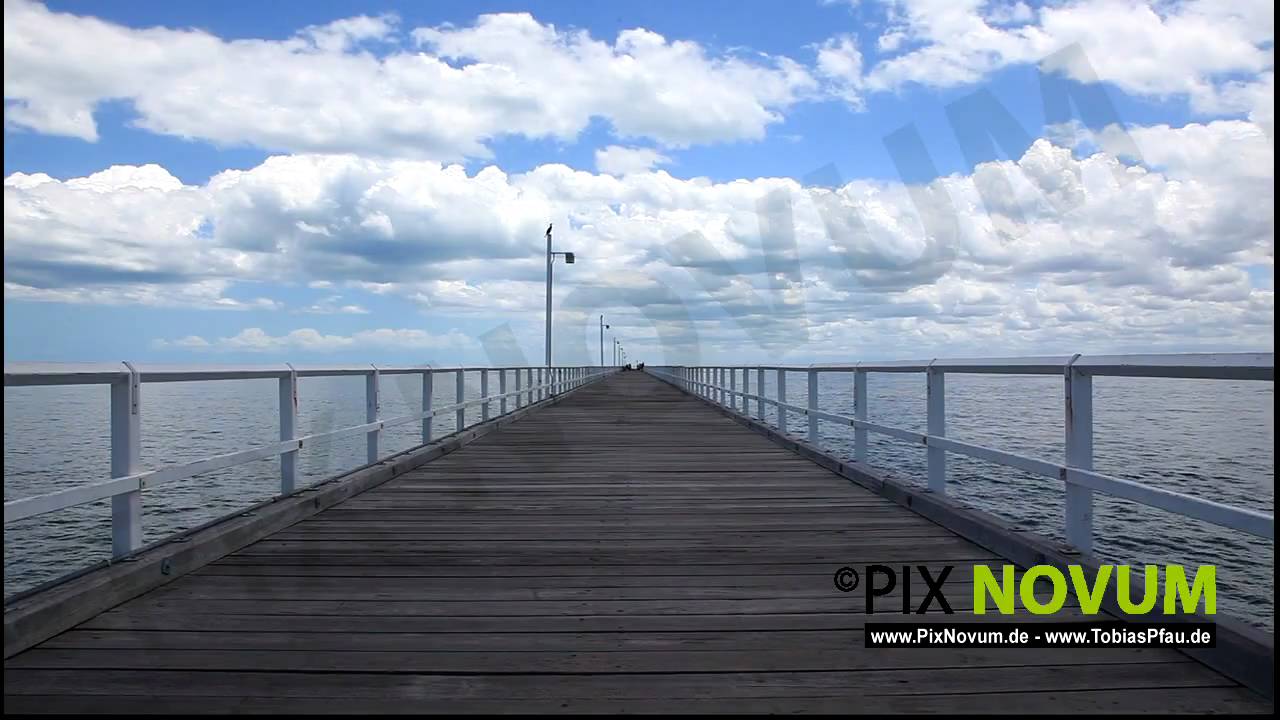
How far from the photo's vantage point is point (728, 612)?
417 centimetres

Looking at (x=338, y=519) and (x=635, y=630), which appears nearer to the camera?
(x=635, y=630)

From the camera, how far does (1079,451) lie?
4543 millimetres

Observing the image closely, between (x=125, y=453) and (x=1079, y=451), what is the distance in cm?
486

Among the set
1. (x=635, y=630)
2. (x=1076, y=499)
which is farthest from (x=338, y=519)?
(x=1076, y=499)

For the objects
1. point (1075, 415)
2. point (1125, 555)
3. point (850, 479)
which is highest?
point (1075, 415)

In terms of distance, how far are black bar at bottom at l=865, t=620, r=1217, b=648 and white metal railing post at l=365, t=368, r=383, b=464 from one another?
5588 mm

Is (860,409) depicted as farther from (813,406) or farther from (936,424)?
(936,424)

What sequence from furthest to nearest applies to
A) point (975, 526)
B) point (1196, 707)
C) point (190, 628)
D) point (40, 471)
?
point (40, 471) < point (975, 526) < point (190, 628) < point (1196, 707)

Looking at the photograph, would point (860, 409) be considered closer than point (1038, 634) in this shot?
No

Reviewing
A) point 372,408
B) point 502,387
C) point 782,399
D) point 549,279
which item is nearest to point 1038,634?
point 372,408

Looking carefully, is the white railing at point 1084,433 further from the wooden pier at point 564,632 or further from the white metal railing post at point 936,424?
the wooden pier at point 564,632

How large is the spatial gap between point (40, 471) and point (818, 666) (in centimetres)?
2098

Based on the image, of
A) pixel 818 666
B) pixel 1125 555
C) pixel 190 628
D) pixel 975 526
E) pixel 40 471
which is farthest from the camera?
pixel 40 471

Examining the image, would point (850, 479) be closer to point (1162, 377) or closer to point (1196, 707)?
point (1162, 377)
